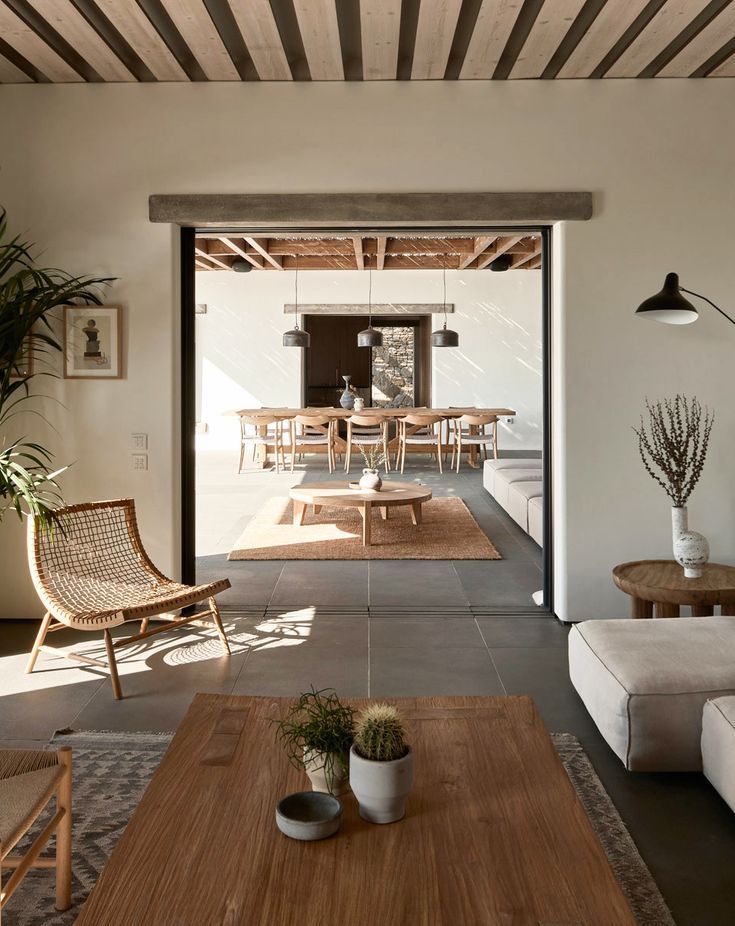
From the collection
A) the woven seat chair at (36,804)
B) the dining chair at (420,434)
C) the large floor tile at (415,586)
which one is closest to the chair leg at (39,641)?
the woven seat chair at (36,804)

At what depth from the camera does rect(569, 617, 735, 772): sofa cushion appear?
8.62 feet

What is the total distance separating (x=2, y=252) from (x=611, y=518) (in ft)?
12.7

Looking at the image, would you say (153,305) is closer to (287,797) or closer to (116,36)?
(116,36)

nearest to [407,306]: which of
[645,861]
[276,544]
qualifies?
[276,544]

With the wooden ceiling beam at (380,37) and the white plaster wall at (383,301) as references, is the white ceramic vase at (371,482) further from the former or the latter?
the white plaster wall at (383,301)

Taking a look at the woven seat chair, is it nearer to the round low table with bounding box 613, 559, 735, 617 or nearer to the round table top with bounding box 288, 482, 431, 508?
the round low table with bounding box 613, 559, 735, 617

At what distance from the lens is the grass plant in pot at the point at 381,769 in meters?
1.68

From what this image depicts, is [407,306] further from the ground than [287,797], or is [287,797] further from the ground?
[407,306]

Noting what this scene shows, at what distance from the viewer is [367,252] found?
1150 cm

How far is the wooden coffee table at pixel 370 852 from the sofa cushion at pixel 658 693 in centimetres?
67

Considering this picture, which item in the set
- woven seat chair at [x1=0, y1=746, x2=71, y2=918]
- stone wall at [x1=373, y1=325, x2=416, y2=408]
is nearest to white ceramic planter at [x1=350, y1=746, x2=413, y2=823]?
woven seat chair at [x1=0, y1=746, x2=71, y2=918]

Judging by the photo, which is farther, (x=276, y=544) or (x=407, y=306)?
(x=407, y=306)

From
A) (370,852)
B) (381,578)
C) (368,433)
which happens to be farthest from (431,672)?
(368,433)

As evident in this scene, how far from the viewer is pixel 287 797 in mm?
1720
